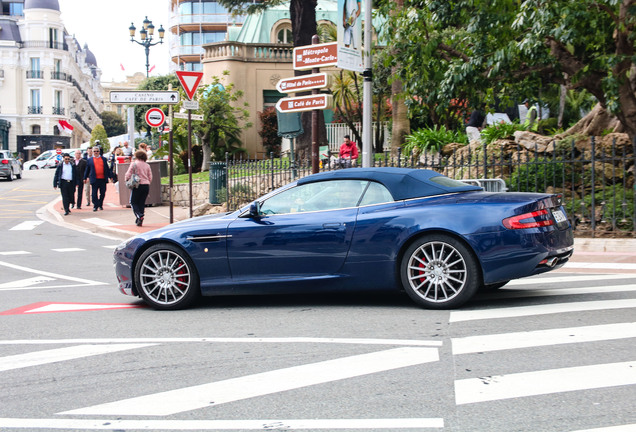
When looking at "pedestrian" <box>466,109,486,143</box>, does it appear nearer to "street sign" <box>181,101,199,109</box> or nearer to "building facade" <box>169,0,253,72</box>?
"street sign" <box>181,101,199,109</box>

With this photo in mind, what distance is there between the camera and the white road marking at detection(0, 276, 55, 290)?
34.9 feet

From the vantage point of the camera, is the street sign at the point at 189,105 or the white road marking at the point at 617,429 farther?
the street sign at the point at 189,105

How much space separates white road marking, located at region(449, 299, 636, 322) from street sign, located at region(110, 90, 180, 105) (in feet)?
40.4

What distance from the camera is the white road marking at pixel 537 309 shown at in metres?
6.85

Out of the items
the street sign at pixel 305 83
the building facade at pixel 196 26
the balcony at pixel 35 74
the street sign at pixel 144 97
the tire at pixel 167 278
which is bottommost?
the tire at pixel 167 278

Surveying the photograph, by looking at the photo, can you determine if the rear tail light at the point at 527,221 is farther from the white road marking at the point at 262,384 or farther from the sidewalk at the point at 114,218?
the sidewalk at the point at 114,218

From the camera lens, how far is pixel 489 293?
818 centimetres

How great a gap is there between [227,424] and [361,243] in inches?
133

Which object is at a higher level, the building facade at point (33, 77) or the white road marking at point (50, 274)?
the building facade at point (33, 77)

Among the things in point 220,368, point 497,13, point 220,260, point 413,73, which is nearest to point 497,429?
point 220,368

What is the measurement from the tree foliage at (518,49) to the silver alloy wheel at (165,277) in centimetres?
730

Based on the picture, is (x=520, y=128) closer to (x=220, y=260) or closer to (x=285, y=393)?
(x=220, y=260)

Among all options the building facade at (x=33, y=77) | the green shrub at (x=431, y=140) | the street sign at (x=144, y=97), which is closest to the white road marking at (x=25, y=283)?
the street sign at (x=144, y=97)

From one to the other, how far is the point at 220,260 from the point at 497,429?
4.24m
